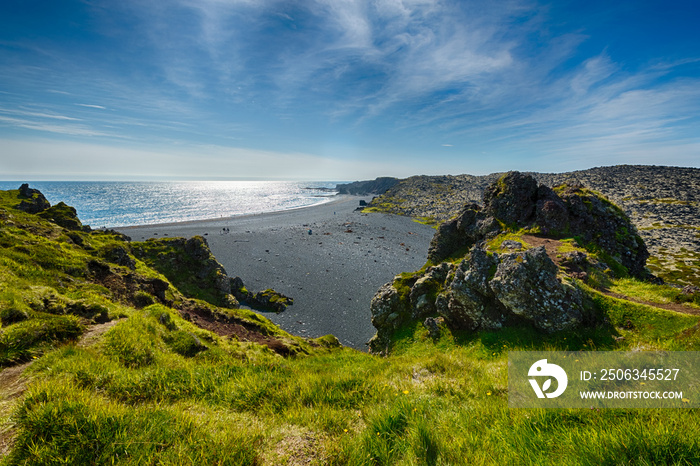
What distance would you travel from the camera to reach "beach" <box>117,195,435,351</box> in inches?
1271

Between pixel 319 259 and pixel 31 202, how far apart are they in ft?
130

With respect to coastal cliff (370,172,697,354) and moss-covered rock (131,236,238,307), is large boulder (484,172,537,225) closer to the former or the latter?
coastal cliff (370,172,697,354)

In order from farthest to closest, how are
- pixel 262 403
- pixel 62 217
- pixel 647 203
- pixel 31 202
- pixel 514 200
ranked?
pixel 647 203
pixel 31 202
pixel 62 217
pixel 514 200
pixel 262 403

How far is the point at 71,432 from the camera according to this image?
3590mm

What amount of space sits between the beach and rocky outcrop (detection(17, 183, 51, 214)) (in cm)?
2359

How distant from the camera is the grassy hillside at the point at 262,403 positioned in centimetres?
347

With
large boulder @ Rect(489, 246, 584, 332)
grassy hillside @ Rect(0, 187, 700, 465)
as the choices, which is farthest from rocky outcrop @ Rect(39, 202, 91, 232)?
large boulder @ Rect(489, 246, 584, 332)

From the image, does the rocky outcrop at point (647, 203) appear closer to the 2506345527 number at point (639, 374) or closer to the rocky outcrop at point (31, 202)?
the 2506345527 number at point (639, 374)

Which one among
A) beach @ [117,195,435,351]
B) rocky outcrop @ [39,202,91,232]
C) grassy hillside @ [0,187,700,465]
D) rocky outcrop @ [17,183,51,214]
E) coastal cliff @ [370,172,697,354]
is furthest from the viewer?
beach @ [117,195,435,351]

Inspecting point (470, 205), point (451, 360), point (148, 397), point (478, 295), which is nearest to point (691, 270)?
point (470, 205)

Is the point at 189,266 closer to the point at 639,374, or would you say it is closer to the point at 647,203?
the point at 639,374

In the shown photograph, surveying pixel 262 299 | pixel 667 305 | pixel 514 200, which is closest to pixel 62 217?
pixel 262 299

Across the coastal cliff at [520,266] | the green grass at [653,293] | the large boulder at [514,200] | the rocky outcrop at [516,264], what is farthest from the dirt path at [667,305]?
the large boulder at [514,200]

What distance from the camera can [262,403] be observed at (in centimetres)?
548
